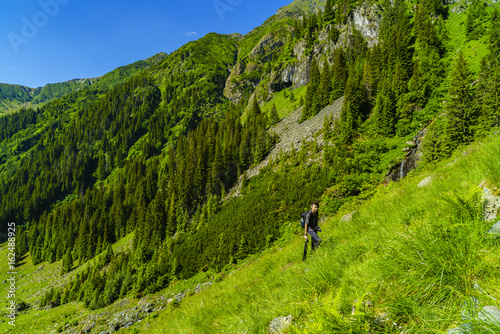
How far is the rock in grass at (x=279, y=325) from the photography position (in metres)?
3.43

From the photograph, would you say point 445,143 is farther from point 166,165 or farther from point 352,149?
point 166,165

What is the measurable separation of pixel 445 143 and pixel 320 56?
86.4 m

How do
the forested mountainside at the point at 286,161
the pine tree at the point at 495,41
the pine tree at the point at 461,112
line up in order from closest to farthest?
the pine tree at the point at 461,112 → the forested mountainside at the point at 286,161 → the pine tree at the point at 495,41

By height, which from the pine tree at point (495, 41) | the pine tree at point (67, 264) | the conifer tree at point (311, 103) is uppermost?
the conifer tree at point (311, 103)

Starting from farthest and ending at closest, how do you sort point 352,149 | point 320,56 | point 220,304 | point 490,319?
point 320,56 < point 352,149 < point 220,304 < point 490,319

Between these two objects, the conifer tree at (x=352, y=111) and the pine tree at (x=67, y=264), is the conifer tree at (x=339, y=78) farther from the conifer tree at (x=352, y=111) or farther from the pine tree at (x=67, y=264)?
the pine tree at (x=67, y=264)

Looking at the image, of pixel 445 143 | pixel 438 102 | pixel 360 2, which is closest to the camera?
pixel 445 143

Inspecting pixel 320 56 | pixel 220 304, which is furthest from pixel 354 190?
pixel 320 56

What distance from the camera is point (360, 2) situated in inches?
3127

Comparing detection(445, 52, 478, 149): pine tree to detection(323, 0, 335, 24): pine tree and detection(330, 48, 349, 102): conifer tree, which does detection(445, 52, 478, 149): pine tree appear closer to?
detection(330, 48, 349, 102): conifer tree

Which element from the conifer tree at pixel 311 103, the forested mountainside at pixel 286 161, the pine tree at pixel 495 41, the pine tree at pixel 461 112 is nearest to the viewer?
the pine tree at pixel 461 112

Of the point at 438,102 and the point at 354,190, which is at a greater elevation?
the point at 438,102

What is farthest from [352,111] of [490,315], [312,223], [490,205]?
[490,315]

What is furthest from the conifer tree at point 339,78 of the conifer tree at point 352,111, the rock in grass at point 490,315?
the rock in grass at point 490,315
